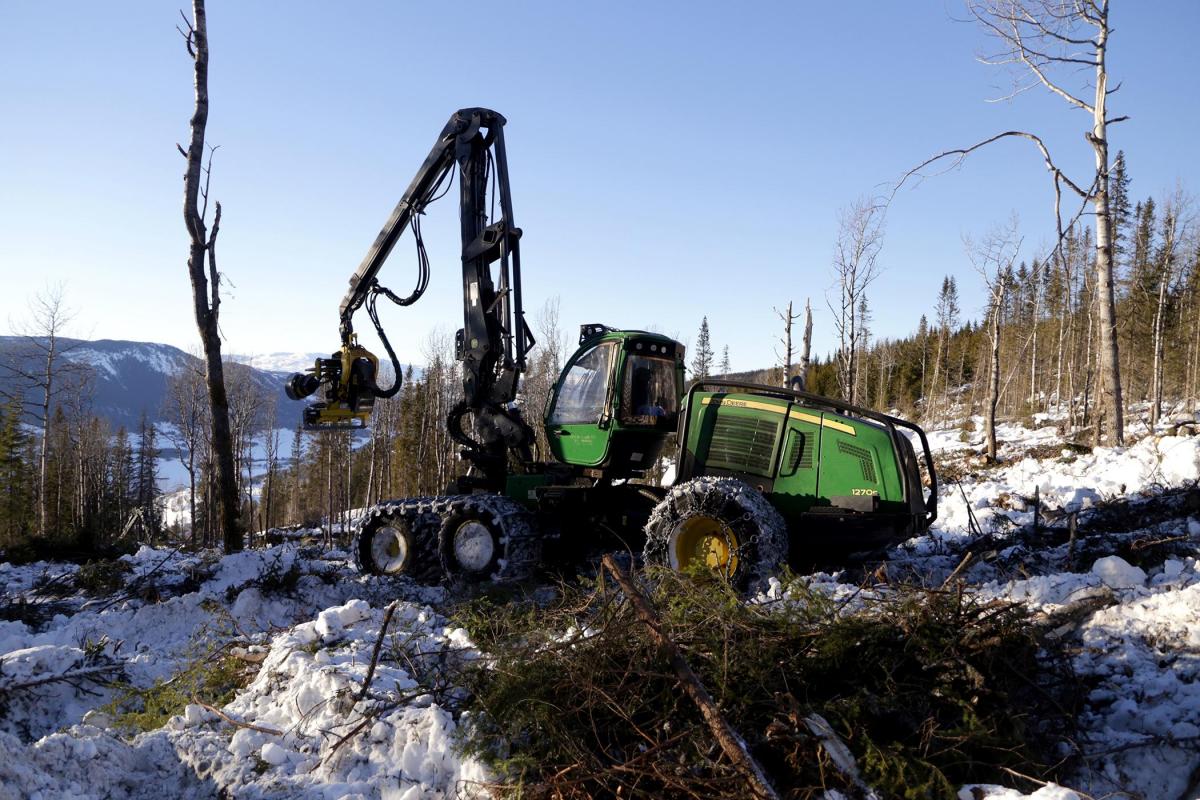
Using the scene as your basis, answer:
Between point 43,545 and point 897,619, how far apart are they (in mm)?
11197

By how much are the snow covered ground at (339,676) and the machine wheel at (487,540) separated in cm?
53

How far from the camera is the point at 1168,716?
3.68m

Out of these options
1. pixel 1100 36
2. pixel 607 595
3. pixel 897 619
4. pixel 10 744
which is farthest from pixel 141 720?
pixel 1100 36

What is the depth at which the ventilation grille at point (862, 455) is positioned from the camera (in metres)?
7.28

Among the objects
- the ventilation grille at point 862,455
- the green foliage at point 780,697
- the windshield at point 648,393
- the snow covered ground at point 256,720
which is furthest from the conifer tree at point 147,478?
the green foliage at point 780,697

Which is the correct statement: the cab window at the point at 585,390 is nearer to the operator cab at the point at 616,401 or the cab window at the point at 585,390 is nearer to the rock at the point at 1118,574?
the operator cab at the point at 616,401

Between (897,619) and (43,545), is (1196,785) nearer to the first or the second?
(897,619)

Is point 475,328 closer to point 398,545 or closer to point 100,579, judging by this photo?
point 398,545

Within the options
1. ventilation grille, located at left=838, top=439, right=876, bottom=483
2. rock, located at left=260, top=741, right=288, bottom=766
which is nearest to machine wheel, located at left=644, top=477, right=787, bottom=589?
ventilation grille, located at left=838, top=439, right=876, bottom=483

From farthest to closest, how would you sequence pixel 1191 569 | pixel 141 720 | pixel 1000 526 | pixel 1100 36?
pixel 1100 36 → pixel 1000 526 → pixel 1191 569 → pixel 141 720

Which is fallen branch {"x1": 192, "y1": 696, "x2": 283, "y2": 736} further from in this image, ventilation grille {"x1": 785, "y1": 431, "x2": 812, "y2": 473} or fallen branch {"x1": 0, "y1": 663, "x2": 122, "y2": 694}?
ventilation grille {"x1": 785, "y1": 431, "x2": 812, "y2": 473}

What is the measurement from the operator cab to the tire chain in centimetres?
105

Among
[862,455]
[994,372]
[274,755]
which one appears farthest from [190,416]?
[274,755]

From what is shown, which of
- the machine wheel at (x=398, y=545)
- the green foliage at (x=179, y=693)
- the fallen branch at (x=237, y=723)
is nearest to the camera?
the fallen branch at (x=237, y=723)
